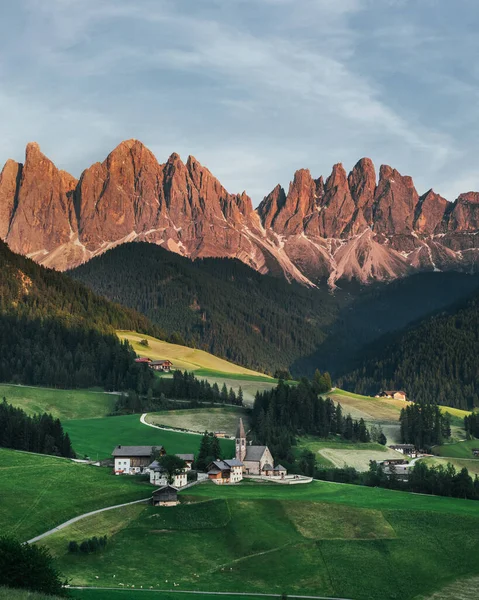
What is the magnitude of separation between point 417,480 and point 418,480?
144 millimetres

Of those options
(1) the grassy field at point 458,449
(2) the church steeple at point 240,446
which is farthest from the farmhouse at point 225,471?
(1) the grassy field at point 458,449

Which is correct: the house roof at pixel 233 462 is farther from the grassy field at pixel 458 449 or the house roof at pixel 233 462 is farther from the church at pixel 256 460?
the grassy field at pixel 458 449

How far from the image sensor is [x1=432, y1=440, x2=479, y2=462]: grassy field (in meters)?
177

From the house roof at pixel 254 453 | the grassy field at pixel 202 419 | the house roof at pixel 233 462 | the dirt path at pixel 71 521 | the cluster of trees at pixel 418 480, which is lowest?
the dirt path at pixel 71 521

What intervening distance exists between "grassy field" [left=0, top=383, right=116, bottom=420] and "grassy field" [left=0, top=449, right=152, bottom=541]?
4778cm

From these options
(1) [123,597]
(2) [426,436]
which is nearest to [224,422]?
(2) [426,436]

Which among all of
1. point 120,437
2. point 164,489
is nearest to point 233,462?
point 164,489

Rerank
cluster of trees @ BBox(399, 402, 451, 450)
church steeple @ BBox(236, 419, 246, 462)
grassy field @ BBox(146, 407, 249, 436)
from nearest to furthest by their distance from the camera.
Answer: church steeple @ BBox(236, 419, 246, 462), grassy field @ BBox(146, 407, 249, 436), cluster of trees @ BBox(399, 402, 451, 450)

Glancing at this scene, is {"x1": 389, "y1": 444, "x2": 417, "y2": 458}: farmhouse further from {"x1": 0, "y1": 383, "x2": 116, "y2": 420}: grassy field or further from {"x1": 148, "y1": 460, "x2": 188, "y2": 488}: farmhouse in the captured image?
{"x1": 148, "y1": 460, "x2": 188, "y2": 488}: farmhouse

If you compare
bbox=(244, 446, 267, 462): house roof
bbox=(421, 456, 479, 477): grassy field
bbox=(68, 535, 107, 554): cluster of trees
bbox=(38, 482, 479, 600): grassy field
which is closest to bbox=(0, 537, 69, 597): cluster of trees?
bbox=(38, 482, 479, 600): grassy field

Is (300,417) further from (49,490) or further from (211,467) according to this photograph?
(49,490)

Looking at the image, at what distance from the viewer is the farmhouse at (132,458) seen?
13150 cm

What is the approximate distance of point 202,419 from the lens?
585 feet

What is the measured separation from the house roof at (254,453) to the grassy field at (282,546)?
60.5 ft
